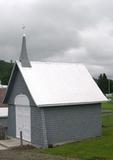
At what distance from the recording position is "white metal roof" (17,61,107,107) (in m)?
19.0

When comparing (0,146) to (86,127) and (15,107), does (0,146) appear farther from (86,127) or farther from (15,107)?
(86,127)

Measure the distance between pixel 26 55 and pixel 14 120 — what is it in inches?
182

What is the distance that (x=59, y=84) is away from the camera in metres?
20.3

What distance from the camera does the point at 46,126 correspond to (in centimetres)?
1856

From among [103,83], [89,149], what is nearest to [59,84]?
[89,149]

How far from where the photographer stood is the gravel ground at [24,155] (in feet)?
49.6

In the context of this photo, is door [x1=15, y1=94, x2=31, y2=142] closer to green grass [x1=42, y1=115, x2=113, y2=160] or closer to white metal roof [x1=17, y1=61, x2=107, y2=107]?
white metal roof [x1=17, y1=61, x2=107, y2=107]

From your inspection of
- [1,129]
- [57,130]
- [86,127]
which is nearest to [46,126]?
[57,130]

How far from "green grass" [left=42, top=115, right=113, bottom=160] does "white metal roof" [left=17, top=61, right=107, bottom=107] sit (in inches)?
95.8

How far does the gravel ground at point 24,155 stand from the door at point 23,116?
7.45ft

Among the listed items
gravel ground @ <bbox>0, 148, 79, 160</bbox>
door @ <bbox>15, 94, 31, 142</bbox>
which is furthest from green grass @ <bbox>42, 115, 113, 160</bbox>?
door @ <bbox>15, 94, 31, 142</bbox>

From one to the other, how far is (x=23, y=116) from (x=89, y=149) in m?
5.74

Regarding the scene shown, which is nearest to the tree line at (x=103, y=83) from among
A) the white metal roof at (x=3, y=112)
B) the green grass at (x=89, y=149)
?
the white metal roof at (x=3, y=112)

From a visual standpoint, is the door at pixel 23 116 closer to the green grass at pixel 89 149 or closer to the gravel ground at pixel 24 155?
the gravel ground at pixel 24 155
